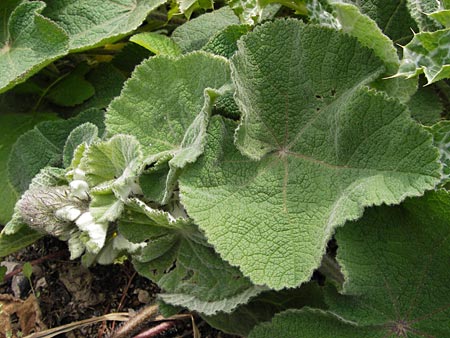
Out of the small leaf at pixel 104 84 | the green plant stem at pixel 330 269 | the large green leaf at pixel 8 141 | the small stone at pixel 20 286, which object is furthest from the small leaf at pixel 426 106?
the small stone at pixel 20 286

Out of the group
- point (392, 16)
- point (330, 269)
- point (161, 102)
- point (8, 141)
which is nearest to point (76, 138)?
point (161, 102)

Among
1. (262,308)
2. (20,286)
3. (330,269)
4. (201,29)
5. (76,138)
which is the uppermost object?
(201,29)

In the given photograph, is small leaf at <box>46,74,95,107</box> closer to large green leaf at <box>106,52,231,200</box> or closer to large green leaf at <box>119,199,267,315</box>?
large green leaf at <box>106,52,231,200</box>

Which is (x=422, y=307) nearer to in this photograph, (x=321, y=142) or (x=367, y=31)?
(x=321, y=142)

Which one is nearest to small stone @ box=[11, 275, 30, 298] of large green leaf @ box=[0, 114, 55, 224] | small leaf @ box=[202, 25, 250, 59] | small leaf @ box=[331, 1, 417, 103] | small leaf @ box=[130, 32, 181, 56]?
large green leaf @ box=[0, 114, 55, 224]

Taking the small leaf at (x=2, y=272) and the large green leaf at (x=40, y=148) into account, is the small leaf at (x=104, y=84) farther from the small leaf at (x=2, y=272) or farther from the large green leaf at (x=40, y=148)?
the small leaf at (x=2, y=272)

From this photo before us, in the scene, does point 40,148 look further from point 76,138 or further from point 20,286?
point 20,286
